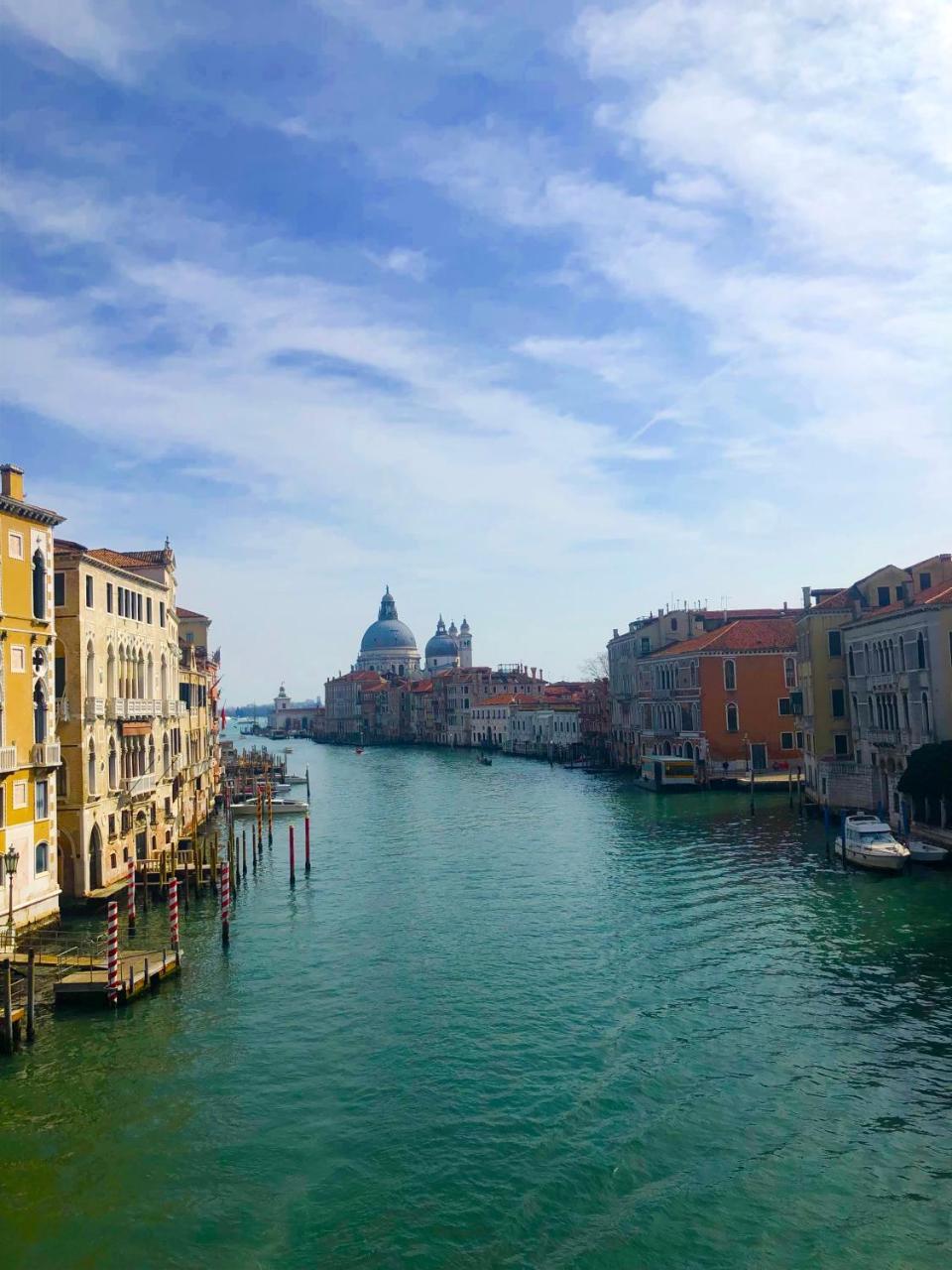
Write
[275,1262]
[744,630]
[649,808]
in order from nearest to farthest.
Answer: [275,1262]
[649,808]
[744,630]

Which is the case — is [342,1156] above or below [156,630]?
below

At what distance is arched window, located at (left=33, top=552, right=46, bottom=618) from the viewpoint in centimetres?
2434

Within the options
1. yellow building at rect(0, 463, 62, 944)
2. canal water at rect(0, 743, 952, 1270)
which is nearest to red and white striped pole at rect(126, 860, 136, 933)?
canal water at rect(0, 743, 952, 1270)

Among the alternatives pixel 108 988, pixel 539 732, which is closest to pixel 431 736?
pixel 539 732

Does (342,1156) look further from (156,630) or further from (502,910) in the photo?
(156,630)

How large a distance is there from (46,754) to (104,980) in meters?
6.69

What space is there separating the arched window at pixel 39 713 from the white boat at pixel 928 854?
25.3m

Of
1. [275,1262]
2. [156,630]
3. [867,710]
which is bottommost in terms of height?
[275,1262]

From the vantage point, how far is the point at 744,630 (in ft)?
202

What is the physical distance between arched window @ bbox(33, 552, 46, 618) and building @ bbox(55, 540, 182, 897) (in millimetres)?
2672

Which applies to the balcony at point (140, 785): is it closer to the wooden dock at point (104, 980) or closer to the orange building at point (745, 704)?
the wooden dock at point (104, 980)

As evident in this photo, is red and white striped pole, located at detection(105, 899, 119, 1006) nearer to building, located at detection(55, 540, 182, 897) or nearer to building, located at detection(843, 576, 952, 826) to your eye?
building, located at detection(55, 540, 182, 897)

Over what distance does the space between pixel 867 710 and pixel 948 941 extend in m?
17.9

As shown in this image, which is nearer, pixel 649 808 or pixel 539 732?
pixel 649 808
